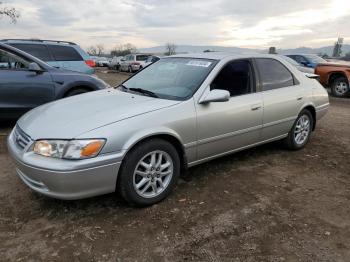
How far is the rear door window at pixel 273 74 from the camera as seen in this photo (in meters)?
4.76

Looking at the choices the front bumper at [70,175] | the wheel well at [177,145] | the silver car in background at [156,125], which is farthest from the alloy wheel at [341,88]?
the front bumper at [70,175]

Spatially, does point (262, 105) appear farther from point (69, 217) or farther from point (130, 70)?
point (130, 70)

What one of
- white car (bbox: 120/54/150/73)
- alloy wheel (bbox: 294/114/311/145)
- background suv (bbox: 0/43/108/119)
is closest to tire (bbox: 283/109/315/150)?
alloy wheel (bbox: 294/114/311/145)

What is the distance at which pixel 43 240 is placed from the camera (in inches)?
118

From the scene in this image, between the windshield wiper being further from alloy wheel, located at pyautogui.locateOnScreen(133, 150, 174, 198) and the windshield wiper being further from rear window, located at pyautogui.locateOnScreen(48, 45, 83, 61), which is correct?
rear window, located at pyautogui.locateOnScreen(48, 45, 83, 61)

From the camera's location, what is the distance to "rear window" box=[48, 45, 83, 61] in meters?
8.62

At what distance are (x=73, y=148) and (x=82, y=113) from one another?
0.58 meters

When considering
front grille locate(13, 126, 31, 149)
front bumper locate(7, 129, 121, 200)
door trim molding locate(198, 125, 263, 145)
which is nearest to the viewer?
front bumper locate(7, 129, 121, 200)

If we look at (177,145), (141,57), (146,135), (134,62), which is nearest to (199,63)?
(177,145)

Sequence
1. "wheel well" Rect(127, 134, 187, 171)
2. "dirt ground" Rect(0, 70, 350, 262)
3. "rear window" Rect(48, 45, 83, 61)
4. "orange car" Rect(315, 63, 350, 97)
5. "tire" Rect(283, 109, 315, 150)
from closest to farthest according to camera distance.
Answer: "dirt ground" Rect(0, 70, 350, 262) → "wheel well" Rect(127, 134, 187, 171) → "tire" Rect(283, 109, 315, 150) → "rear window" Rect(48, 45, 83, 61) → "orange car" Rect(315, 63, 350, 97)

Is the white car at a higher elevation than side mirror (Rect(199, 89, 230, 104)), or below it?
below

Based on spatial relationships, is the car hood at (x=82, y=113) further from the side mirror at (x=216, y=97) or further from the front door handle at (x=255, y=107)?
the front door handle at (x=255, y=107)

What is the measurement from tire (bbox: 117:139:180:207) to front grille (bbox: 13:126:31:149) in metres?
0.95

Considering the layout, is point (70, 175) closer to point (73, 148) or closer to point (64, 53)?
point (73, 148)
